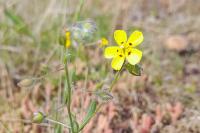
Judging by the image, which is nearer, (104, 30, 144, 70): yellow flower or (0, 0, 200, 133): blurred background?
(104, 30, 144, 70): yellow flower

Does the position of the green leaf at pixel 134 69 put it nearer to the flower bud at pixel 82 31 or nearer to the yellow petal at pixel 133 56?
the yellow petal at pixel 133 56

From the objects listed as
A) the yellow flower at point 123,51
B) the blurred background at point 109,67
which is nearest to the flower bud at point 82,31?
the yellow flower at point 123,51

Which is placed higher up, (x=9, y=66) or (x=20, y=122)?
(x=9, y=66)

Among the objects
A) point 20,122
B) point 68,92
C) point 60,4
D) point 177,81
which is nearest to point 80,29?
point 68,92

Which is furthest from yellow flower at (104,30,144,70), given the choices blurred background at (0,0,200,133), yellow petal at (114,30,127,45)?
blurred background at (0,0,200,133)

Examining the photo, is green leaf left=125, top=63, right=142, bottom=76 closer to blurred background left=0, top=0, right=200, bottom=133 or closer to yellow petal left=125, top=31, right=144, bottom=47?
yellow petal left=125, top=31, right=144, bottom=47

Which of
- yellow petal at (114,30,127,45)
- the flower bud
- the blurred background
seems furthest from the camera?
the blurred background

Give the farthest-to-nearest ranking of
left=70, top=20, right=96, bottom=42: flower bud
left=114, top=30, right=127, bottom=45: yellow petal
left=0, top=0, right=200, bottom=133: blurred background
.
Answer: left=0, top=0, right=200, bottom=133: blurred background < left=114, top=30, right=127, bottom=45: yellow petal < left=70, top=20, right=96, bottom=42: flower bud

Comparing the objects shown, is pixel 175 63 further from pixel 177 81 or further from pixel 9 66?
pixel 9 66
